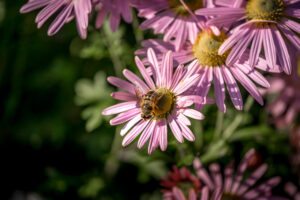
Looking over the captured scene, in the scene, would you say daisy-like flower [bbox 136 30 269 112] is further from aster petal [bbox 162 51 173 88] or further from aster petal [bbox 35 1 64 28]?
aster petal [bbox 35 1 64 28]

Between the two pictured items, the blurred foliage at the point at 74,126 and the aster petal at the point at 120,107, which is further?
the blurred foliage at the point at 74,126

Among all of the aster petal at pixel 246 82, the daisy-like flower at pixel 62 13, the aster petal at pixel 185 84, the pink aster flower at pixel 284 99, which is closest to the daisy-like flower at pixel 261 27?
the aster petal at pixel 246 82

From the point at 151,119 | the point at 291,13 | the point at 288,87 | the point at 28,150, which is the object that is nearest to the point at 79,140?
the point at 28,150

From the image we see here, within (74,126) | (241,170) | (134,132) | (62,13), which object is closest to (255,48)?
(134,132)

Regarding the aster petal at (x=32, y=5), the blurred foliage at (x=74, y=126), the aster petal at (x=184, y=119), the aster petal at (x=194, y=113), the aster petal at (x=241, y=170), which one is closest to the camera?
the aster petal at (x=194, y=113)

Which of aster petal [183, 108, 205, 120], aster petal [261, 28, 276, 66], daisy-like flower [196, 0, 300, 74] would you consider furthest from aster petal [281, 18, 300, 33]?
aster petal [183, 108, 205, 120]

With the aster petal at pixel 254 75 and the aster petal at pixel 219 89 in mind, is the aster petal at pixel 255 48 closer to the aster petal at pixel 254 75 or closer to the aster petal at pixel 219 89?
the aster petal at pixel 254 75
